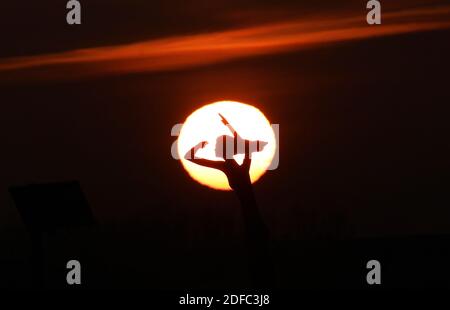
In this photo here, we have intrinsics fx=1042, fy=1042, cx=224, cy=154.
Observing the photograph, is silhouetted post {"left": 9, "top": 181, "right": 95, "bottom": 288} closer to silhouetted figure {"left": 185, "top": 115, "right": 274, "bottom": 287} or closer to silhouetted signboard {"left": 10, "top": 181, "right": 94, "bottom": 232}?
silhouetted signboard {"left": 10, "top": 181, "right": 94, "bottom": 232}

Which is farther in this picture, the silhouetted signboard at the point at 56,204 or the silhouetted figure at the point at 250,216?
the silhouetted signboard at the point at 56,204

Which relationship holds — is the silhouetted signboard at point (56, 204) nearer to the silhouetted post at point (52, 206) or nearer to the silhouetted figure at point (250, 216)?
the silhouetted post at point (52, 206)

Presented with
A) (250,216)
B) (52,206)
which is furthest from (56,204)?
(250,216)

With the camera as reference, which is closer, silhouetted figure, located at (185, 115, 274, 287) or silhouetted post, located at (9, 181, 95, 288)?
silhouetted figure, located at (185, 115, 274, 287)

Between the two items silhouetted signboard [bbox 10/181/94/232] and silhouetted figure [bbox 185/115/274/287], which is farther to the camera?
silhouetted signboard [bbox 10/181/94/232]

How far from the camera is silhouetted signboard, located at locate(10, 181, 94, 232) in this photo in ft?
31.6

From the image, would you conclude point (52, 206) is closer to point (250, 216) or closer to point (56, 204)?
point (56, 204)

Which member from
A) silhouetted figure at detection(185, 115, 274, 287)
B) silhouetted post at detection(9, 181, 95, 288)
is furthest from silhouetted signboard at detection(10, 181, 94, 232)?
silhouetted figure at detection(185, 115, 274, 287)

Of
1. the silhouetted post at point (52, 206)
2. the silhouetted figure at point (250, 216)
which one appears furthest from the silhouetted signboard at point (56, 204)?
the silhouetted figure at point (250, 216)

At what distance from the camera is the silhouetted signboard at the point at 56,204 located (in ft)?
31.6
